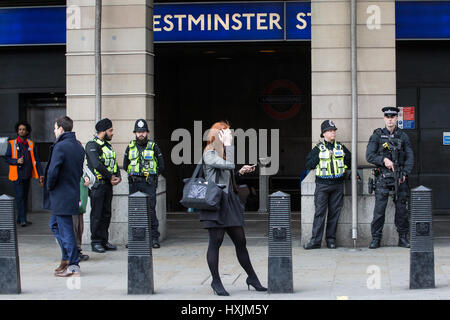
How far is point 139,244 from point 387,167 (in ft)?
14.9

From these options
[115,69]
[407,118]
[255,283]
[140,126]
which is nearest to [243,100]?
[407,118]

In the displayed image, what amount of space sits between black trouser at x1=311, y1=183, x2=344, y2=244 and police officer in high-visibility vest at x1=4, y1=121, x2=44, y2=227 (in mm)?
6281

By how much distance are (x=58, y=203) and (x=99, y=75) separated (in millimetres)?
3385

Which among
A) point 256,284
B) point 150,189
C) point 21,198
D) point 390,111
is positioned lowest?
point 256,284

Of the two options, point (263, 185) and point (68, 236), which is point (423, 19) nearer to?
point (263, 185)

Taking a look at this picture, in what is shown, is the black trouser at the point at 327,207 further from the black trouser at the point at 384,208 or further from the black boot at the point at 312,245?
the black trouser at the point at 384,208

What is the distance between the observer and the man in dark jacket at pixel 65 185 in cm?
981

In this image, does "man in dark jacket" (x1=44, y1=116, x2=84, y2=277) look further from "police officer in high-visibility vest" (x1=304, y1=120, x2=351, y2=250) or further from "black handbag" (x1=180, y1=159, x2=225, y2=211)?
"police officer in high-visibility vest" (x1=304, y1=120, x2=351, y2=250)

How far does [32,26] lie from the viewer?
1712 centimetres

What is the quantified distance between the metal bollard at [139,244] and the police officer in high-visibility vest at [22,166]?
24.5ft

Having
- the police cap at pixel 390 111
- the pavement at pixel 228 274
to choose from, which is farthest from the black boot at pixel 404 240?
the police cap at pixel 390 111
